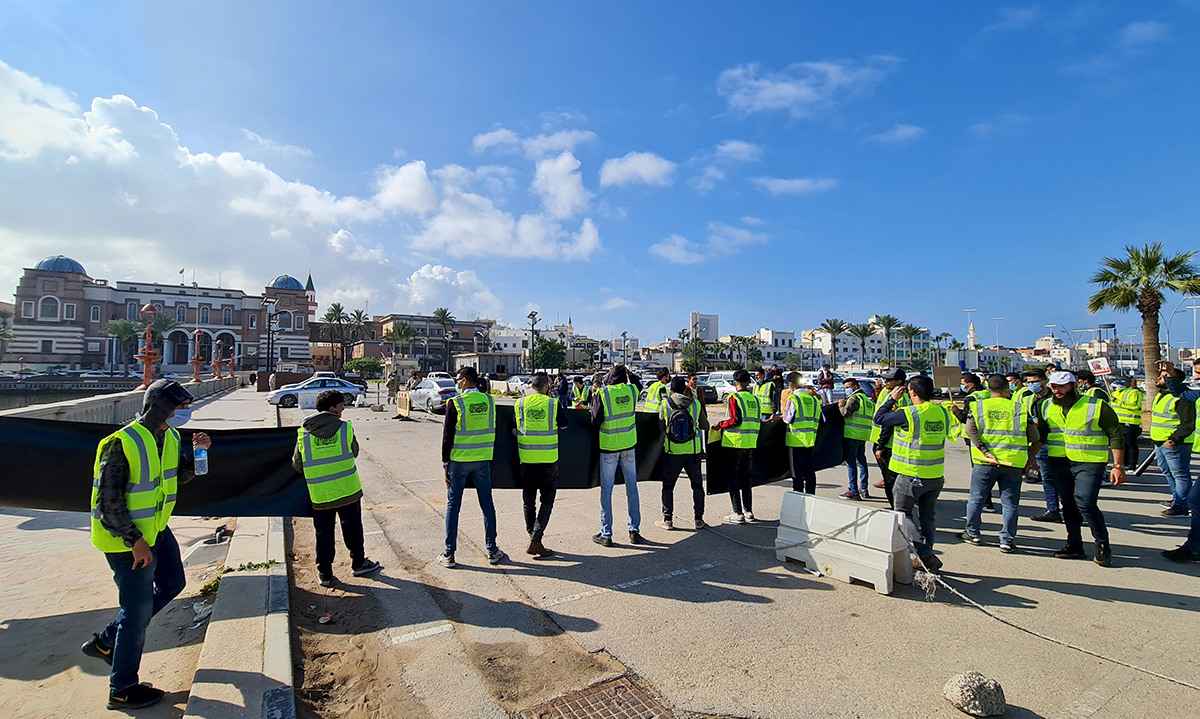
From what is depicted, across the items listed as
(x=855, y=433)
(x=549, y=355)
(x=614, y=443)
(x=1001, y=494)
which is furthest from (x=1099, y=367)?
(x=549, y=355)

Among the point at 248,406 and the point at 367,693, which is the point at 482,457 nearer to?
the point at 367,693

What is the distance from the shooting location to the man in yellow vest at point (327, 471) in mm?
4945

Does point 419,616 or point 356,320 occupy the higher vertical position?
point 356,320

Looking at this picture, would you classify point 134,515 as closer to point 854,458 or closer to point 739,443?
point 739,443

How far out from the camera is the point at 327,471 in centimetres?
496

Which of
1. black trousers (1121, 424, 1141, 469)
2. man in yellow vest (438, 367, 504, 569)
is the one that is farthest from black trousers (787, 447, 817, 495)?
black trousers (1121, 424, 1141, 469)

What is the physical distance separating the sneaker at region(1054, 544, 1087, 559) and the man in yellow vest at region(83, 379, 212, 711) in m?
7.57

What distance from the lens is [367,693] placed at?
344cm

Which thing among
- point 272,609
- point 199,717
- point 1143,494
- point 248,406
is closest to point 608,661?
point 199,717

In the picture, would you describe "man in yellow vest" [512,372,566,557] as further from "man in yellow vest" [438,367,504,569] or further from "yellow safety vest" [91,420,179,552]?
"yellow safety vest" [91,420,179,552]

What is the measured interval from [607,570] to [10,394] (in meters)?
72.5

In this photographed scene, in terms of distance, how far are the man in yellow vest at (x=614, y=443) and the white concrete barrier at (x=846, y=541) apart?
155cm

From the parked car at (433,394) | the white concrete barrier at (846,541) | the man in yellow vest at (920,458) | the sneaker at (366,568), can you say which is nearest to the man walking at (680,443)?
the white concrete barrier at (846,541)

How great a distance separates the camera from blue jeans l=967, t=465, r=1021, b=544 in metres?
5.79
